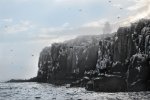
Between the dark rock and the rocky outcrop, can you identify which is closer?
the rocky outcrop

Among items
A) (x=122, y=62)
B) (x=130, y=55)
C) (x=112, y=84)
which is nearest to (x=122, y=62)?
(x=122, y=62)

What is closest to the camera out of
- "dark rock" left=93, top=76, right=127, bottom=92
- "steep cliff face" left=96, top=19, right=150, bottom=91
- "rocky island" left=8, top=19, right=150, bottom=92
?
"steep cliff face" left=96, top=19, right=150, bottom=91

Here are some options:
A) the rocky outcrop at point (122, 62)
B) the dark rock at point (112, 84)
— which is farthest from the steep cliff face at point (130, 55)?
the dark rock at point (112, 84)

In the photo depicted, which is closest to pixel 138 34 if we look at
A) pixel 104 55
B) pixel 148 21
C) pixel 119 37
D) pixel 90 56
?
pixel 148 21

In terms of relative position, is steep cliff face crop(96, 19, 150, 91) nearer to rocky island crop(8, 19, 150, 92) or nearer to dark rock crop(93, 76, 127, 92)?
rocky island crop(8, 19, 150, 92)

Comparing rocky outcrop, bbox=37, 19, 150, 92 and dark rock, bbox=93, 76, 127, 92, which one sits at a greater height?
rocky outcrop, bbox=37, 19, 150, 92

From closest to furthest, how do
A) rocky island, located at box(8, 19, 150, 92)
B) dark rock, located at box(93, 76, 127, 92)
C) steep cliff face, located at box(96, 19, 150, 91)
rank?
steep cliff face, located at box(96, 19, 150, 91) < rocky island, located at box(8, 19, 150, 92) < dark rock, located at box(93, 76, 127, 92)

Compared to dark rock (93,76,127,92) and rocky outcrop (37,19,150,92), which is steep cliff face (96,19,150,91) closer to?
rocky outcrop (37,19,150,92)

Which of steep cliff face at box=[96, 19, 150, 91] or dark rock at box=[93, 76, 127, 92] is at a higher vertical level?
steep cliff face at box=[96, 19, 150, 91]

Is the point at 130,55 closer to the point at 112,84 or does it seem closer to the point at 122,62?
the point at 122,62

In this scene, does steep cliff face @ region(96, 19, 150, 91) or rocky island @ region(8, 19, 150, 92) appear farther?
rocky island @ region(8, 19, 150, 92)

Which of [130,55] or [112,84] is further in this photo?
[130,55]

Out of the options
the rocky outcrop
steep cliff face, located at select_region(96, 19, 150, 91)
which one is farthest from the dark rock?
steep cliff face, located at select_region(96, 19, 150, 91)

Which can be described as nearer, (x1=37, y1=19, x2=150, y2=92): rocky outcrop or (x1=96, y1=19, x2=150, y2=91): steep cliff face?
(x1=96, y1=19, x2=150, y2=91): steep cliff face
